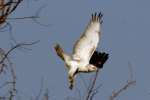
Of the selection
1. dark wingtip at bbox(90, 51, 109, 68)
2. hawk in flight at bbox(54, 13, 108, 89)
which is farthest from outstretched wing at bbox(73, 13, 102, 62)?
dark wingtip at bbox(90, 51, 109, 68)

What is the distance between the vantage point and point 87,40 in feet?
20.2

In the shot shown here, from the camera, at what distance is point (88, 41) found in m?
6.17

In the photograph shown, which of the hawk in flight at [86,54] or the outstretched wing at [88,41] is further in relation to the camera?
the outstretched wing at [88,41]

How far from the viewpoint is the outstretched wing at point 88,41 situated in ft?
19.3

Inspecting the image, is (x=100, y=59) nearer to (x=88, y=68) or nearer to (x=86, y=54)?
(x=88, y=68)

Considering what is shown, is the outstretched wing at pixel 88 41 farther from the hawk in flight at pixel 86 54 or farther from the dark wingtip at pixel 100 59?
the dark wingtip at pixel 100 59

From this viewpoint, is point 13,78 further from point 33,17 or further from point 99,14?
point 99,14

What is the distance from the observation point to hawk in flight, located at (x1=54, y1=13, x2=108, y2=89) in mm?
5387

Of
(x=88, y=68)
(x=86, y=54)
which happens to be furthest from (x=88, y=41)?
(x=88, y=68)

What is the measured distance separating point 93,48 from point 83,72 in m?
0.64

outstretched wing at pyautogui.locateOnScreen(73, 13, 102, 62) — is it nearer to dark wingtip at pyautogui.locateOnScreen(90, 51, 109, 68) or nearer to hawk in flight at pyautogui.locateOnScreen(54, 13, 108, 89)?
hawk in flight at pyautogui.locateOnScreen(54, 13, 108, 89)

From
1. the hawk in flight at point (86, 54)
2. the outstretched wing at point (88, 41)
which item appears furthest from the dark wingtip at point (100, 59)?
the outstretched wing at point (88, 41)

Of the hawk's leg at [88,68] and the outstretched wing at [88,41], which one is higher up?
the outstretched wing at [88,41]

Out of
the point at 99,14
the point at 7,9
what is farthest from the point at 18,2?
the point at 99,14
